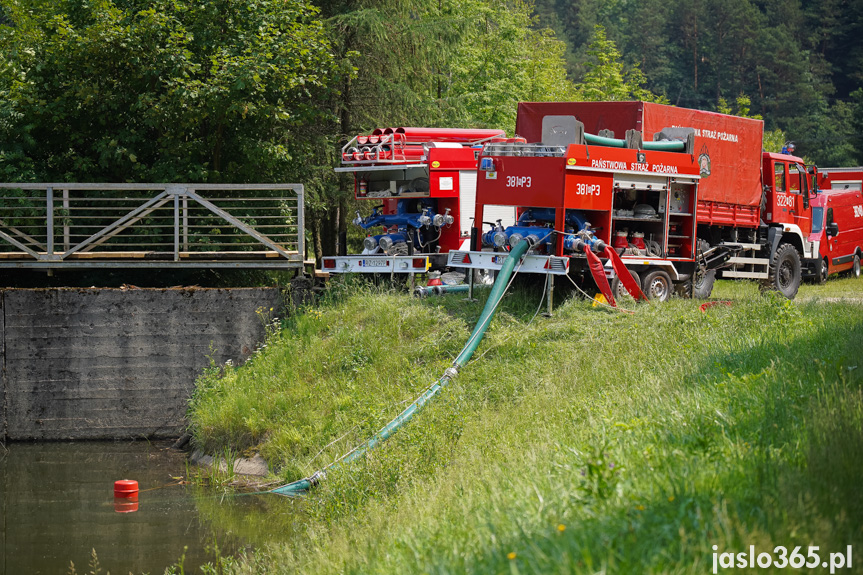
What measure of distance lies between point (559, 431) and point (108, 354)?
407 inches

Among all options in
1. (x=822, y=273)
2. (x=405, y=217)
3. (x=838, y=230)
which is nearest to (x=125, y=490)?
(x=405, y=217)

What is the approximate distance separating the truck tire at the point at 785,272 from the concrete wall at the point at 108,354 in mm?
11268

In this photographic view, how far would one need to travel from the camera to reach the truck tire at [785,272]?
1925 cm

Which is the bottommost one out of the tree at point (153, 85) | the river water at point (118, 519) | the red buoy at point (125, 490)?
the river water at point (118, 519)

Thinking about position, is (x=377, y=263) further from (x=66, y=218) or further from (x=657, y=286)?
(x=66, y=218)

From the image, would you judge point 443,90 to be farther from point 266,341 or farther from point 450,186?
point 266,341

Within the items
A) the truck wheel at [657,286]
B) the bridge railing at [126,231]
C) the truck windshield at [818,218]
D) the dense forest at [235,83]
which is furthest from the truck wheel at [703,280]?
the dense forest at [235,83]

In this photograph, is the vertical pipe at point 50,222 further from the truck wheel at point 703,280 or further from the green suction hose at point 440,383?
the truck wheel at point 703,280

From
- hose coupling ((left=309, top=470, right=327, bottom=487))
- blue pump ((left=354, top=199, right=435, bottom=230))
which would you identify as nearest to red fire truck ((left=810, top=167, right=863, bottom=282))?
blue pump ((left=354, top=199, right=435, bottom=230))

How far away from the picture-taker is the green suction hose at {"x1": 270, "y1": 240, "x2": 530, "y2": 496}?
10789 mm

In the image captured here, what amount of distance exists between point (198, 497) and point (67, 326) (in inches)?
218

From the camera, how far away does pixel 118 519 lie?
11.2 meters

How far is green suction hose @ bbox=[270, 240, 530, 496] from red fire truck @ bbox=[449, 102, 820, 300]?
0.29 meters

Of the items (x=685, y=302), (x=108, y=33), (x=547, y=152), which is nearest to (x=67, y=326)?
(x=108, y=33)
